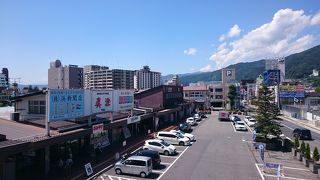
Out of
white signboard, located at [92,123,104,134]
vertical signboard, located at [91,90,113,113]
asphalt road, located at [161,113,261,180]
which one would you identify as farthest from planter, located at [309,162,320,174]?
vertical signboard, located at [91,90,113,113]

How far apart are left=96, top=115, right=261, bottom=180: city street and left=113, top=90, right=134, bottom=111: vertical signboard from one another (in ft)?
27.7

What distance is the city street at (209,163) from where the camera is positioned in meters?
26.6

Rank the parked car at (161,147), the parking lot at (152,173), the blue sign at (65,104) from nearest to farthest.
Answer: the parking lot at (152,173)
the blue sign at (65,104)
the parked car at (161,147)

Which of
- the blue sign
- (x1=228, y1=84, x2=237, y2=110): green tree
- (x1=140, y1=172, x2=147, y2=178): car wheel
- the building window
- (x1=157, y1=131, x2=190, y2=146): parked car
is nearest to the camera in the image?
(x1=140, y1=172, x2=147, y2=178): car wheel

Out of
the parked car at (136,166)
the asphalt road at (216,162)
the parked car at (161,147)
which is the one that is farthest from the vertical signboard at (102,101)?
the asphalt road at (216,162)

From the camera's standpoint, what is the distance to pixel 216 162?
103 ft

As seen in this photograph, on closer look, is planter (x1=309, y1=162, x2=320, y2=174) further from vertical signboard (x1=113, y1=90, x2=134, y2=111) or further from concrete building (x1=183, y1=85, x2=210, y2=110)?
concrete building (x1=183, y1=85, x2=210, y2=110)

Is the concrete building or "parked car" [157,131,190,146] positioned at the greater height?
the concrete building

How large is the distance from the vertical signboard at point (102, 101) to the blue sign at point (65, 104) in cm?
234

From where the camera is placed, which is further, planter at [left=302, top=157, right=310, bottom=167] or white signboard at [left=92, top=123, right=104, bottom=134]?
white signboard at [left=92, top=123, right=104, bottom=134]

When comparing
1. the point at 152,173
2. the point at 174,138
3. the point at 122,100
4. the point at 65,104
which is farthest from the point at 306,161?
the point at 65,104

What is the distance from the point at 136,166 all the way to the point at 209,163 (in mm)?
7979

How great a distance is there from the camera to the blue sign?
26.5 m

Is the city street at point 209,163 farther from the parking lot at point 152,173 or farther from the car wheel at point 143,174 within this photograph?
the car wheel at point 143,174
